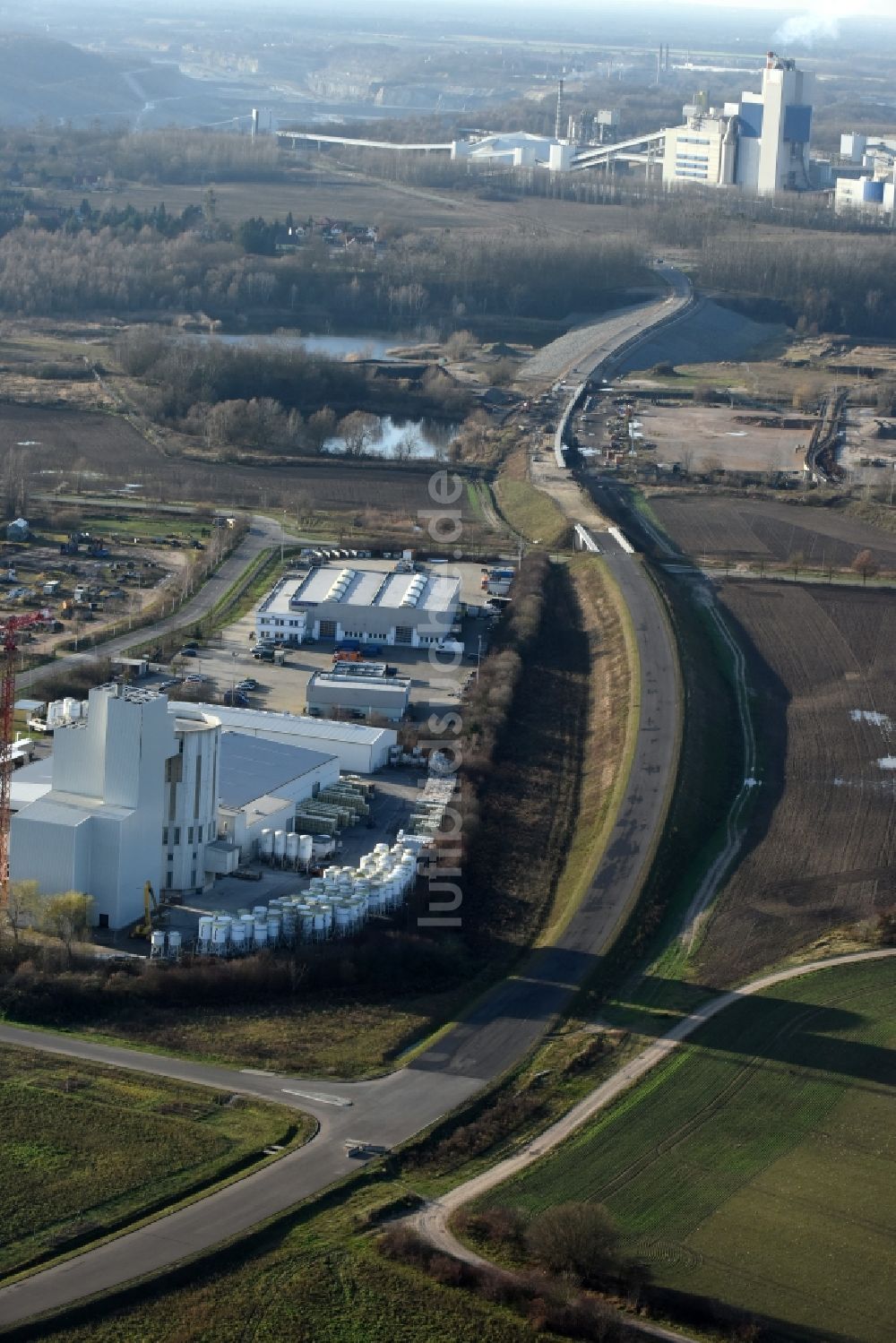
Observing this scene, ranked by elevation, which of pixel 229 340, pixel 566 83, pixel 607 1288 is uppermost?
pixel 566 83

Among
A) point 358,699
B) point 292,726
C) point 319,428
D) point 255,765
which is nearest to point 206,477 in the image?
point 319,428

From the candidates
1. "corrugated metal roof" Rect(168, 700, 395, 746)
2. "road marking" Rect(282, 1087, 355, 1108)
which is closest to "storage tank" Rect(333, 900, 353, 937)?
"road marking" Rect(282, 1087, 355, 1108)

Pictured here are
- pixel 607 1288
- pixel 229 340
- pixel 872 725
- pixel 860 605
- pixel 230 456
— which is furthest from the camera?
pixel 229 340

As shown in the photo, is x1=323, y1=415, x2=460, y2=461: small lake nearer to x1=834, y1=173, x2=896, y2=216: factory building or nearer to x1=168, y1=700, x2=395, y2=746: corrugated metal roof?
x1=168, y1=700, x2=395, y2=746: corrugated metal roof

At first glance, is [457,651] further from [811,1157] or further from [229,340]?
[229,340]

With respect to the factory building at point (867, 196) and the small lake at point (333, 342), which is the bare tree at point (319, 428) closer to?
the small lake at point (333, 342)

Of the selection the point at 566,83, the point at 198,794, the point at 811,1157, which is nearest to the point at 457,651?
the point at 198,794

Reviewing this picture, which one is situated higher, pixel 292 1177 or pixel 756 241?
pixel 756 241
